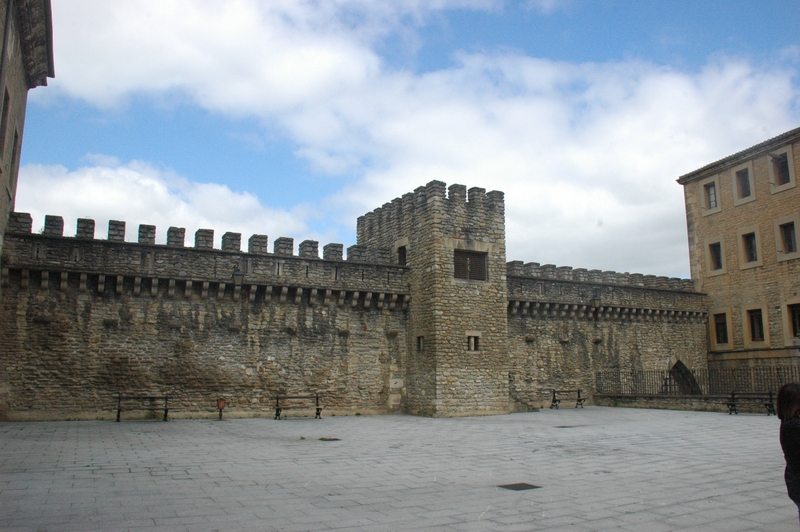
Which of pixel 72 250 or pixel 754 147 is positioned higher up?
pixel 754 147

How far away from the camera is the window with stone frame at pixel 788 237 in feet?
78.4

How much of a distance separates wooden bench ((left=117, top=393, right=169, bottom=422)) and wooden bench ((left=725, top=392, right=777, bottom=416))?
17.2 m

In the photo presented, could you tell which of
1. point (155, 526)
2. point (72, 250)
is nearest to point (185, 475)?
point (155, 526)

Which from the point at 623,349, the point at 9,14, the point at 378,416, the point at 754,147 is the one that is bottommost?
the point at 378,416

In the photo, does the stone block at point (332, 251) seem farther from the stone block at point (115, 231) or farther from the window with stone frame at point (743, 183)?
the window with stone frame at point (743, 183)

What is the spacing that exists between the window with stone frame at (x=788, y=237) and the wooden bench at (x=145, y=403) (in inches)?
940

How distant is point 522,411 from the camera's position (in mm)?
20812

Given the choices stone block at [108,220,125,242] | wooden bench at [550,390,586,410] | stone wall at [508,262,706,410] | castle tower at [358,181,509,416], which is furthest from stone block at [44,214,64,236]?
wooden bench at [550,390,586,410]

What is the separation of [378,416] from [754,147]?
19.5m

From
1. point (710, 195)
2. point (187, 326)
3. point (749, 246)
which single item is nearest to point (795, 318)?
point (749, 246)

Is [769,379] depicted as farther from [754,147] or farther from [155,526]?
[155,526]

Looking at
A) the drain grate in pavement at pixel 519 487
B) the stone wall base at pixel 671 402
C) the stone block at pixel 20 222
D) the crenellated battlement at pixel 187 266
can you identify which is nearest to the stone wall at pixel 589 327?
the stone wall base at pixel 671 402

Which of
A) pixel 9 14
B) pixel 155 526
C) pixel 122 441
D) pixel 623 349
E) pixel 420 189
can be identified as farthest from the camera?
pixel 623 349

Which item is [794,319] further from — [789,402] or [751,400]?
[789,402]
